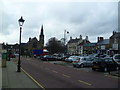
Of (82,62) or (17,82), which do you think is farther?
(82,62)

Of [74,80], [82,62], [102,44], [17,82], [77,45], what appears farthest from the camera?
[77,45]

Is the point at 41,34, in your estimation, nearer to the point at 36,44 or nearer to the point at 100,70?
the point at 36,44

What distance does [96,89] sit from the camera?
30.7ft

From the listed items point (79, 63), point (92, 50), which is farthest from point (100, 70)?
point (92, 50)

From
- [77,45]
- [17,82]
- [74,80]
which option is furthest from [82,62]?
[77,45]

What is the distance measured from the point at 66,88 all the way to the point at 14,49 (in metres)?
144

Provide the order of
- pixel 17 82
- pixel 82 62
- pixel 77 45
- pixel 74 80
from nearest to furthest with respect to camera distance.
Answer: pixel 17 82
pixel 74 80
pixel 82 62
pixel 77 45

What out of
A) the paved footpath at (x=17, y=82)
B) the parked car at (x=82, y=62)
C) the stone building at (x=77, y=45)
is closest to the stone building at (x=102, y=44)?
the stone building at (x=77, y=45)

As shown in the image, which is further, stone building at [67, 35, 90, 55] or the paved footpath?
stone building at [67, 35, 90, 55]

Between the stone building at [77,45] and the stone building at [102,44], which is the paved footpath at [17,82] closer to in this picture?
the stone building at [102,44]

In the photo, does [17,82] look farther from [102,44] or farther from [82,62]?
[102,44]

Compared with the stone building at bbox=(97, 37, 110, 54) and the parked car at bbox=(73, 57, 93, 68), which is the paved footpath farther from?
the stone building at bbox=(97, 37, 110, 54)

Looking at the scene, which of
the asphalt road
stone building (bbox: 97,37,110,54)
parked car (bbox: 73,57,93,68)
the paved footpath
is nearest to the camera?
the paved footpath

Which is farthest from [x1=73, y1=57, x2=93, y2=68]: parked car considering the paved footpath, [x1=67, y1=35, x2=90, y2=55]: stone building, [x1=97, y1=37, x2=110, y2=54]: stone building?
[x1=67, y1=35, x2=90, y2=55]: stone building
